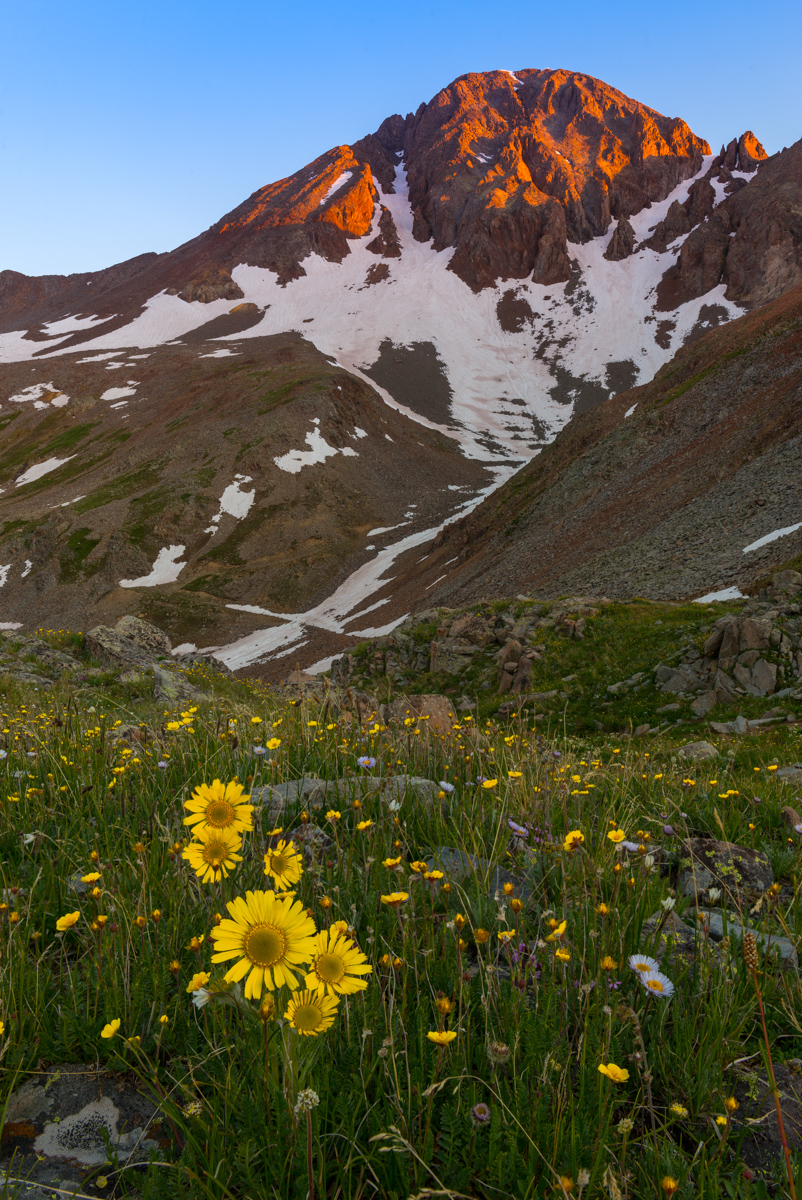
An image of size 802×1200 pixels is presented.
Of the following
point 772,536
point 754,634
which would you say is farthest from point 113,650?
point 772,536

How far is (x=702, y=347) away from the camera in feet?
183

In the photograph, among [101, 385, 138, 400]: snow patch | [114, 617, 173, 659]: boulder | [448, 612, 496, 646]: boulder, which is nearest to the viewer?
[448, 612, 496, 646]: boulder

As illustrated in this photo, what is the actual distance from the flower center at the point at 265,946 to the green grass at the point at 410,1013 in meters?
0.13

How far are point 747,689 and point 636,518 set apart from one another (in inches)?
1044

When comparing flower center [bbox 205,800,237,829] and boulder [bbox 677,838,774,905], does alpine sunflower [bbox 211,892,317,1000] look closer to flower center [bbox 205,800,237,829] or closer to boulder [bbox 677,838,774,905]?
flower center [bbox 205,800,237,829]

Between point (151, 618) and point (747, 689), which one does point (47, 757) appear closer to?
point (747, 689)

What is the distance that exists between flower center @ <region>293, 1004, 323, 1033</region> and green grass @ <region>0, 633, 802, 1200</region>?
0.31 feet

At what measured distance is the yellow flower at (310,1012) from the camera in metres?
1.41

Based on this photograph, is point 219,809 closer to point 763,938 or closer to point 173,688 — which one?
point 763,938

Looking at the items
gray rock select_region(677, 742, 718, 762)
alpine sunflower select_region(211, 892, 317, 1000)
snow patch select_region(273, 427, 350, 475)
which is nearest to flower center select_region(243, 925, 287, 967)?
alpine sunflower select_region(211, 892, 317, 1000)

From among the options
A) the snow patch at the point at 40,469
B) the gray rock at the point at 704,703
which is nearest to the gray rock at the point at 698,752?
the gray rock at the point at 704,703

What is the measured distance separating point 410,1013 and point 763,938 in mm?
1565

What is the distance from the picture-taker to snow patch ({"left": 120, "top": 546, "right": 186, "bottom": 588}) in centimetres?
8006

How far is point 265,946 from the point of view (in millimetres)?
1447
